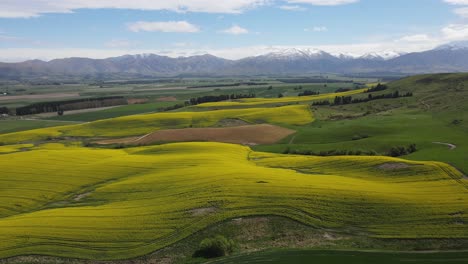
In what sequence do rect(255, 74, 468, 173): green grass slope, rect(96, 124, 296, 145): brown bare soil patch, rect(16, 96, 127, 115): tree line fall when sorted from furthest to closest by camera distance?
1. rect(16, 96, 127, 115): tree line
2. rect(96, 124, 296, 145): brown bare soil patch
3. rect(255, 74, 468, 173): green grass slope

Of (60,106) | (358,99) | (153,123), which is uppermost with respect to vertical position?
(358,99)

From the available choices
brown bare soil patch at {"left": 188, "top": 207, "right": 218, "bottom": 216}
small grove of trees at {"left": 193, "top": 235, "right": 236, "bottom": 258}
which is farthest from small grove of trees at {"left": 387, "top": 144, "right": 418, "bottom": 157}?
small grove of trees at {"left": 193, "top": 235, "right": 236, "bottom": 258}

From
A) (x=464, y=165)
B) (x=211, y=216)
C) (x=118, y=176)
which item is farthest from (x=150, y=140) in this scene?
(x=464, y=165)

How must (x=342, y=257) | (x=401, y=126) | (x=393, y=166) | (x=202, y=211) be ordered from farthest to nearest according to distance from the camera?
(x=401, y=126) → (x=393, y=166) → (x=202, y=211) → (x=342, y=257)

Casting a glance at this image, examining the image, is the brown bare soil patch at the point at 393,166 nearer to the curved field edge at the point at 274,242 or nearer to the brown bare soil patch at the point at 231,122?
the curved field edge at the point at 274,242

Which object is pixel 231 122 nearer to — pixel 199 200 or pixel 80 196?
pixel 80 196

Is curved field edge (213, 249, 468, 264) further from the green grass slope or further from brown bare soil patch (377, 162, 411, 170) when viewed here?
the green grass slope

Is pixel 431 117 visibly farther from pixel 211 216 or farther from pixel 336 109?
pixel 211 216

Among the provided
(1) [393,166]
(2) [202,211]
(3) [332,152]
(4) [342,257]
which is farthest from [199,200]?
(3) [332,152]
